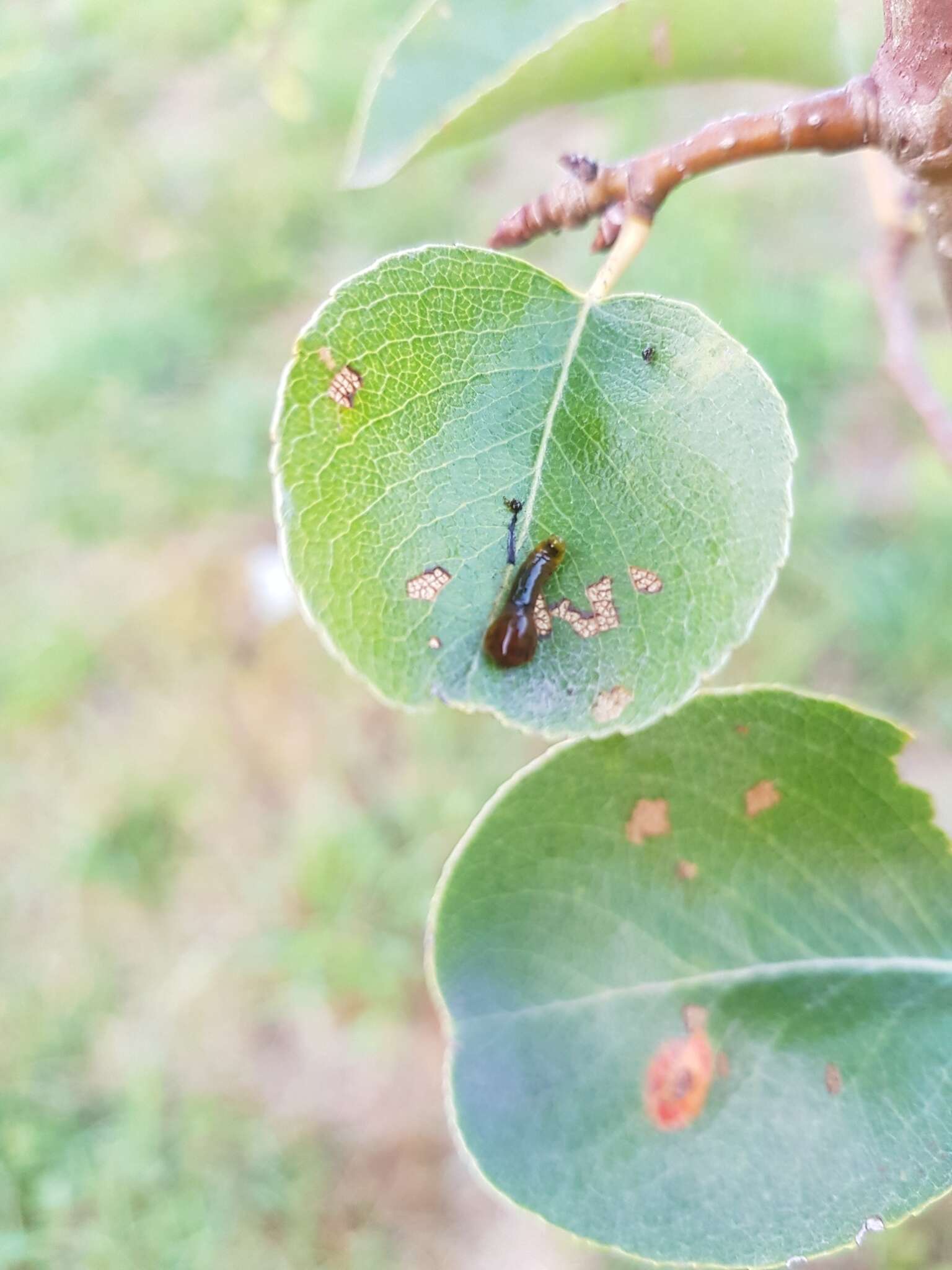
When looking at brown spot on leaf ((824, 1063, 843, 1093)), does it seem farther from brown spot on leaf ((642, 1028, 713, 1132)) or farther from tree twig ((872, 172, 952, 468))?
tree twig ((872, 172, 952, 468))

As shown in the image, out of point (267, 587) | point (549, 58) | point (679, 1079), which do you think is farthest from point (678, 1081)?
point (267, 587)

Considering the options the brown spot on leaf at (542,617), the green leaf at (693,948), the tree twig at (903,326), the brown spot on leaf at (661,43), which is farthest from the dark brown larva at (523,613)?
the tree twig at (903,326)

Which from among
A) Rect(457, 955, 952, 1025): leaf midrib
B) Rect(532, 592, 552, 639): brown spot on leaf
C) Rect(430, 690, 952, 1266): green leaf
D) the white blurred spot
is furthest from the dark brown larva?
the white blurred spot

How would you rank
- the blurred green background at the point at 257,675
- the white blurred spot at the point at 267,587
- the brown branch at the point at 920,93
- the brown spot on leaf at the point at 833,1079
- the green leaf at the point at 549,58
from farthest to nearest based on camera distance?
the white blurred spot at the point at 267,587, the blurred green background at the point at 257,675, the green leaf at the point at 549,58, the brown spot on leaf at the point at 833,1079, the brown branch at the point at 920,93

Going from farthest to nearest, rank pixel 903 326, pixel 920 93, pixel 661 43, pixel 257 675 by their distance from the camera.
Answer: pixel 257 675 → pixel 903 326 → pixel 661 43 → pixel 920 93

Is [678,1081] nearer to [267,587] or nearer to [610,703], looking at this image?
[610,703]

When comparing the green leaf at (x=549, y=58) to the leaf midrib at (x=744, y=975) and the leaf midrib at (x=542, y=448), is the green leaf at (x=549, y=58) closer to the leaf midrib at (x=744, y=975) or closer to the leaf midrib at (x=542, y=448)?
the leaf midrib at (x=542, y=448)

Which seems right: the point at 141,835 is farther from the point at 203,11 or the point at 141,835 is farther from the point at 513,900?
the point at 203,11
